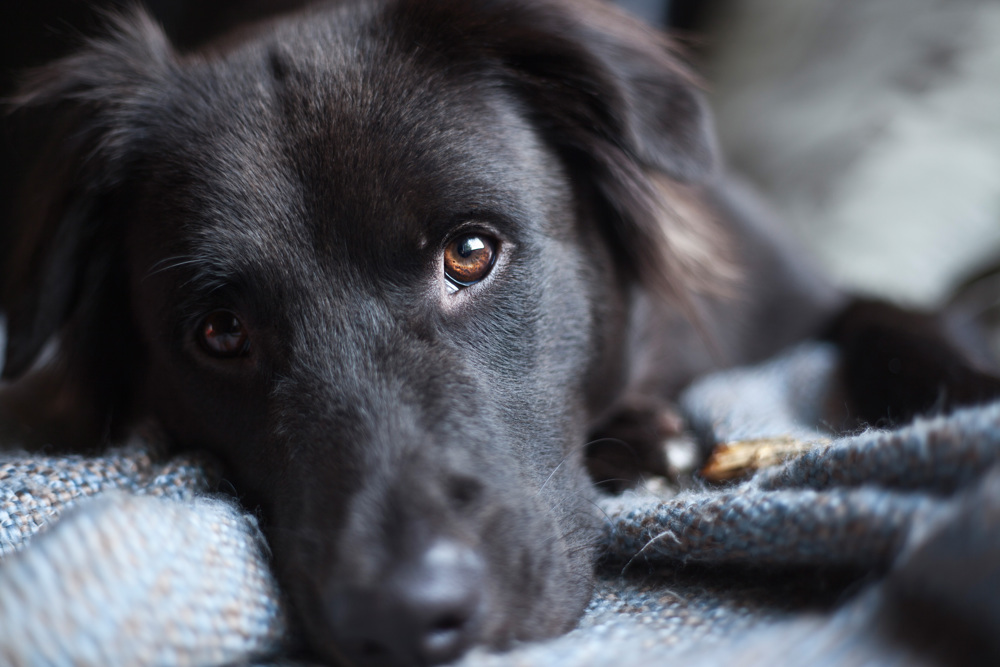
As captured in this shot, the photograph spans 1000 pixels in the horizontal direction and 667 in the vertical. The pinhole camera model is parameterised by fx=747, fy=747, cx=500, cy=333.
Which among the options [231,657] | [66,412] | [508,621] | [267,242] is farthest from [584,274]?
[66,412]

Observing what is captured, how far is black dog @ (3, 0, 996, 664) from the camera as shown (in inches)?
37.5

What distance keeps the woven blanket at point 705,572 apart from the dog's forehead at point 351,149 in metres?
0.46

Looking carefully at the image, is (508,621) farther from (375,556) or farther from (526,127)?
(526,127)

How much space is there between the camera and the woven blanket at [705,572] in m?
0.71

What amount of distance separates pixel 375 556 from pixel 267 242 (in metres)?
0.56

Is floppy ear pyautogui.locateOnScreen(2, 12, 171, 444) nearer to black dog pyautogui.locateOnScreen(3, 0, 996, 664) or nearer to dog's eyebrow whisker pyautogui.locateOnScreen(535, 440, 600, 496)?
black dog pyautogui.locateOnScreen(3, 0, 996, 664)

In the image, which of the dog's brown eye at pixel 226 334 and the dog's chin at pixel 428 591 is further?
the dog's brown eye at pixel 226 334

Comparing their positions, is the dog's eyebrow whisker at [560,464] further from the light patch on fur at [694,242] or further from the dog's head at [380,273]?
the light patch on fur at [694,242]

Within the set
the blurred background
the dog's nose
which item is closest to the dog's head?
the dog's nose

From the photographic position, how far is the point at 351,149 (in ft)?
3.90

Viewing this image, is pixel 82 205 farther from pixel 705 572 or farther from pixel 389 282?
pixel 705 572

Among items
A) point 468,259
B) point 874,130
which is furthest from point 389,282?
point 874,130

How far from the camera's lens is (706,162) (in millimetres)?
1456

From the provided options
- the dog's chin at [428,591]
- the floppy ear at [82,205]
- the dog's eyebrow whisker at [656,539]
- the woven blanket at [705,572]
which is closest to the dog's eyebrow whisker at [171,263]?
the floppy ear at [82,205]
